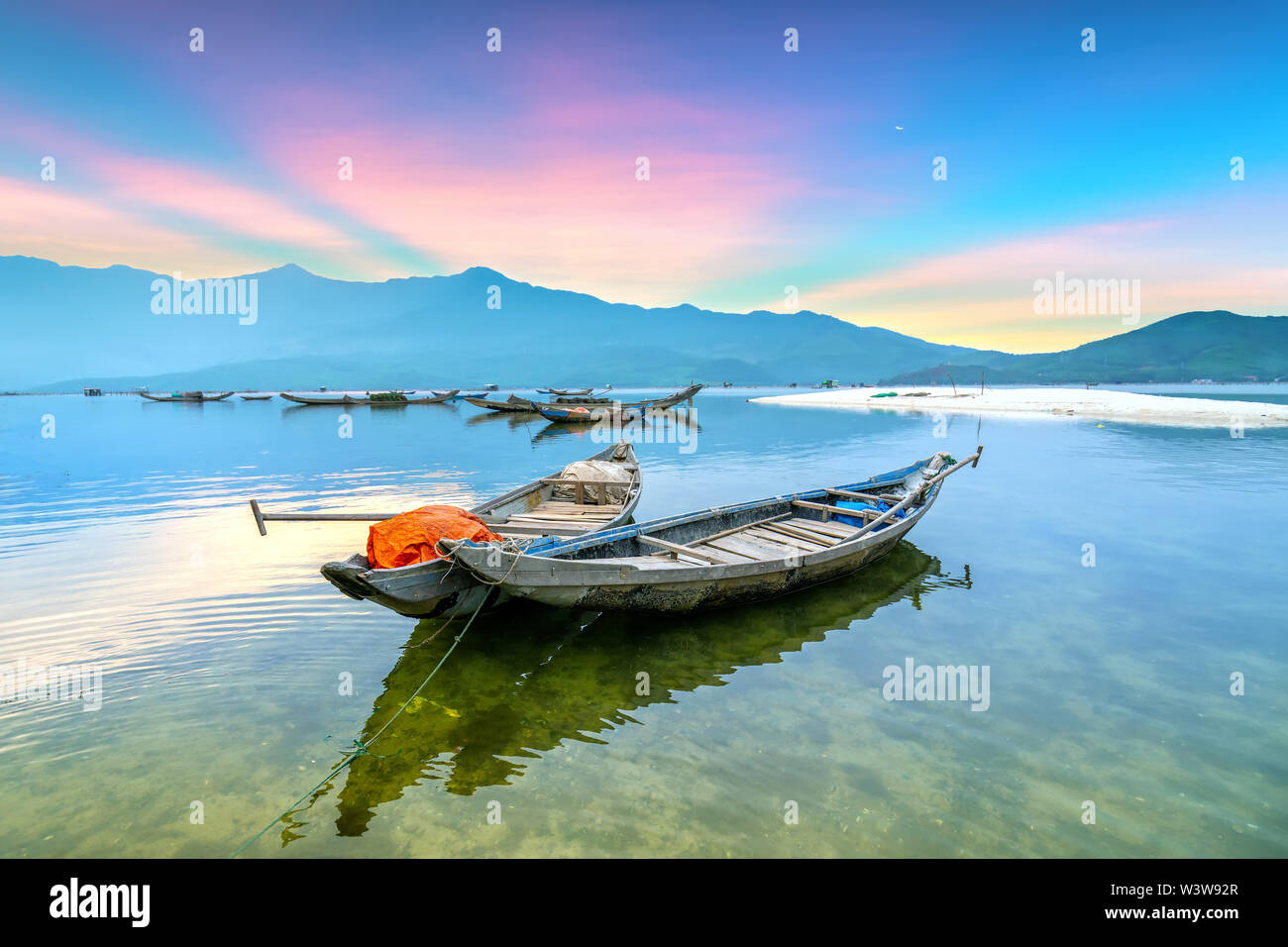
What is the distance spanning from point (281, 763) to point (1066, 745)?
9.15m

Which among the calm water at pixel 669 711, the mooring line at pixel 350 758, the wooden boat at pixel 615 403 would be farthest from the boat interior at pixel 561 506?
the wooden boat at pixel 615 403

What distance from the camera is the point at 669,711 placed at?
7402mm

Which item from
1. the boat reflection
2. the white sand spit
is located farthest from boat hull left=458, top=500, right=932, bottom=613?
the white sand spit

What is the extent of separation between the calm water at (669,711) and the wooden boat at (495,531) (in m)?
1.32

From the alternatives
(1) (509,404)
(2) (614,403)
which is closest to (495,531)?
(1) (509,404)

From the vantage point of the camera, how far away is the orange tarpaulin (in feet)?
25.1

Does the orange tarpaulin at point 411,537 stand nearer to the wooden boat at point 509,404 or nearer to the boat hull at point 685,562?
the boat hull at point 685,562

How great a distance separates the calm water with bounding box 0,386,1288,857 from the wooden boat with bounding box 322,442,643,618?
1.32 metres

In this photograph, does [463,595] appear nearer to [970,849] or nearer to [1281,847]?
[970,849]

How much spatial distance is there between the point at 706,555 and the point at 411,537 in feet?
18.1

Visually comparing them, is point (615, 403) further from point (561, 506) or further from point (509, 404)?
point (561, 506)

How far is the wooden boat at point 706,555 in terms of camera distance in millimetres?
8078

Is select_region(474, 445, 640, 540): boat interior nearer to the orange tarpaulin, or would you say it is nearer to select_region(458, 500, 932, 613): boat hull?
select_region(458, 500, 932, 613): boat hull
